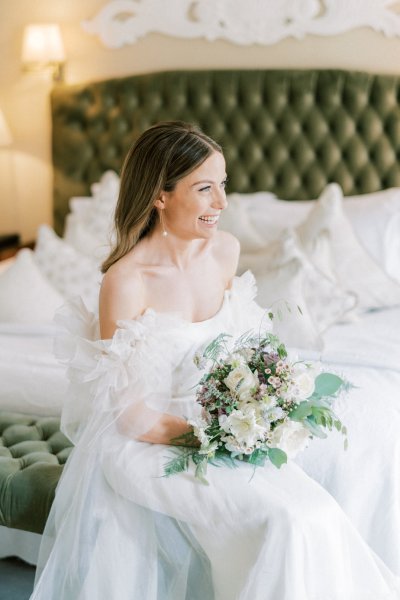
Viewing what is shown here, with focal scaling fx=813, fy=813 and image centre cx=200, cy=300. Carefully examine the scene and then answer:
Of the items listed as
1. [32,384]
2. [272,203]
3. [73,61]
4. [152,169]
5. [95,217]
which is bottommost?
[32,384]

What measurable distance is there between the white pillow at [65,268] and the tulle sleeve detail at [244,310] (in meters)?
1.36

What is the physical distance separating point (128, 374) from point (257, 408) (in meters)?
0.38

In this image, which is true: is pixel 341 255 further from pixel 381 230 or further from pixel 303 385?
pixel 303 385

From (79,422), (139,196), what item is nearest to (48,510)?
(79,422)

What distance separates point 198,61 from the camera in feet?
14.9

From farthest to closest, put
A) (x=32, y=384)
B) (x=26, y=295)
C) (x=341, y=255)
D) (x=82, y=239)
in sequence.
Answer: (x=82, y=239) < (x=341, y=255) < (x=26, y=295) < (x=32, y=384)

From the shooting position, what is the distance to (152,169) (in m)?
2.19

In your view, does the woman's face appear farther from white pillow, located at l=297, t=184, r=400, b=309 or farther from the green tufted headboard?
the green tufted headboard

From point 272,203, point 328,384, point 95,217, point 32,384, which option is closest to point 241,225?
point 272,203

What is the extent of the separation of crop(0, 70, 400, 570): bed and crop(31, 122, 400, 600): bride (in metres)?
0.81

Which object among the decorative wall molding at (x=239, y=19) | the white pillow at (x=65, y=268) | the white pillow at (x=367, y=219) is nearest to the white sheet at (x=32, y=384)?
the white pillow at (x=65, y=268)

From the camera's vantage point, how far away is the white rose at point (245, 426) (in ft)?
6.12

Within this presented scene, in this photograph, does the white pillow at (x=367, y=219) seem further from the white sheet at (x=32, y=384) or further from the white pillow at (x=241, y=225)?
the white sheet at (x=32, y=384)

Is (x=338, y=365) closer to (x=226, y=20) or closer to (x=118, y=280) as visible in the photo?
(x=118, y=280)
